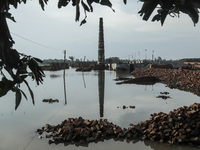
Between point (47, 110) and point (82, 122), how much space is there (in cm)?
361

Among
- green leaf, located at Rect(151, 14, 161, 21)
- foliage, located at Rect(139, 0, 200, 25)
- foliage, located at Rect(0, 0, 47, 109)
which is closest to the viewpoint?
foliage, located at Rect(0, 0, 47, 109)

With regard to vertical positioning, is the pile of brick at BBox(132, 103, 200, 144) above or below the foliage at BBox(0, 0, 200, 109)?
below

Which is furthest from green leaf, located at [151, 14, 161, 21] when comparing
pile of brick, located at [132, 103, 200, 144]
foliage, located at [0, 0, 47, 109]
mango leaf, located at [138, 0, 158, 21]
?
pile of brick, located at [132, 103, 200, 144]

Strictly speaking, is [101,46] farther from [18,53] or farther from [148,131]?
[18,53]

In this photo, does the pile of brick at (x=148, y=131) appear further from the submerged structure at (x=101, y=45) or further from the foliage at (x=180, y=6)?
the submerged structure at (x=101, y=45)

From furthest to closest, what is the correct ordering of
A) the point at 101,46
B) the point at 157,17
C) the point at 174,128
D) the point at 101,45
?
the point at 101,46 < the point at 101,45 < the point at 174,128 < the point at 157,17

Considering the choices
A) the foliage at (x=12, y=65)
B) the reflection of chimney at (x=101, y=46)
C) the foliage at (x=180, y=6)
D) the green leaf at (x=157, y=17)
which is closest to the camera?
the foliage at (x=12, y=65)

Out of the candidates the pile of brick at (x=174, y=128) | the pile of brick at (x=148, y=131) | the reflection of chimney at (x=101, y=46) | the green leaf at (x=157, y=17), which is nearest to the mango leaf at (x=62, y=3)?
the green leaf at (x=157, y=17)

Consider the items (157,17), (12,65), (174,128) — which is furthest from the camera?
(174,128)

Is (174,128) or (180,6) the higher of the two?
(180,6)

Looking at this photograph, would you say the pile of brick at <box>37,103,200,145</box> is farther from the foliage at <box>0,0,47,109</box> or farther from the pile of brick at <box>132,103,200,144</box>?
the foliage at <box>0,0,47,109</box>

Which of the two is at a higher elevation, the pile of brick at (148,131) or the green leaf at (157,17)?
the green leaf at (157,17)

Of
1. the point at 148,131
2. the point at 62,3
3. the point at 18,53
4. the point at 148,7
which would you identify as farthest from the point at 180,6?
the point at 148,131

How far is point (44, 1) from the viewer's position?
13.5 feet
